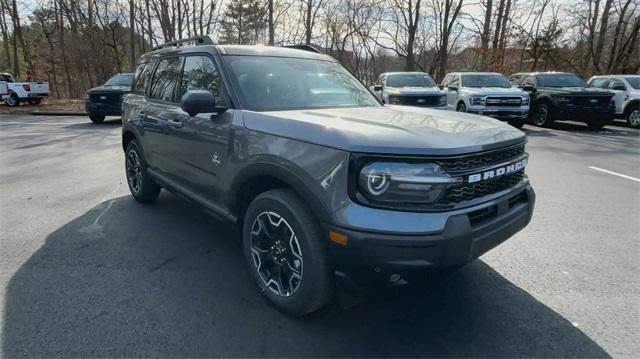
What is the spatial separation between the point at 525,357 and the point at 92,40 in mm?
35823

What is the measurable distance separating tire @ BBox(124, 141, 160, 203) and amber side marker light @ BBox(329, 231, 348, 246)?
10.6 feet

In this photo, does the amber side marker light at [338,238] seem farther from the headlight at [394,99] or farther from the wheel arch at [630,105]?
the wheel arch at [630,105]

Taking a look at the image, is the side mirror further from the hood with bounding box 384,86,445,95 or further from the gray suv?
the hood with bounding box 384,86,445,95

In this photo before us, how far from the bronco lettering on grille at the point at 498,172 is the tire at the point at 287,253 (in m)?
0.95

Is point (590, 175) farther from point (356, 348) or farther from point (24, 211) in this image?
point (24, 211)

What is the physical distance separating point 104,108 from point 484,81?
526 inches

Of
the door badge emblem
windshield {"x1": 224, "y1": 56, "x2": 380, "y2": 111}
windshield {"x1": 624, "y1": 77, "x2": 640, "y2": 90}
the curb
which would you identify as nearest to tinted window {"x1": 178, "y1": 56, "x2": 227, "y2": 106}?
windshield {"x1": 224, "y1": 56, "x2": 380, "y2": 111}

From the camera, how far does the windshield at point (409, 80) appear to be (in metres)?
14.0

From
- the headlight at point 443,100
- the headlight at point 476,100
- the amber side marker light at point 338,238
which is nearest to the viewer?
the amber side marker light at point 338,238

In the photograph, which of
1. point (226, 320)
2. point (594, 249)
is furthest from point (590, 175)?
point (226, 320)

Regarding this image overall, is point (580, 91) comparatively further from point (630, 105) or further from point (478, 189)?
point (478, 189)

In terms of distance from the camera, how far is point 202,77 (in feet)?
11.5

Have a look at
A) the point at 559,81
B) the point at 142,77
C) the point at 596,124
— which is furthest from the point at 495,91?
the point at 142,77

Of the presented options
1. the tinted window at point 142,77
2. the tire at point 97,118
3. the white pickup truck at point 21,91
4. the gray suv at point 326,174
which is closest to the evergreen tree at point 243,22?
the white pickup truck at point 21,91
